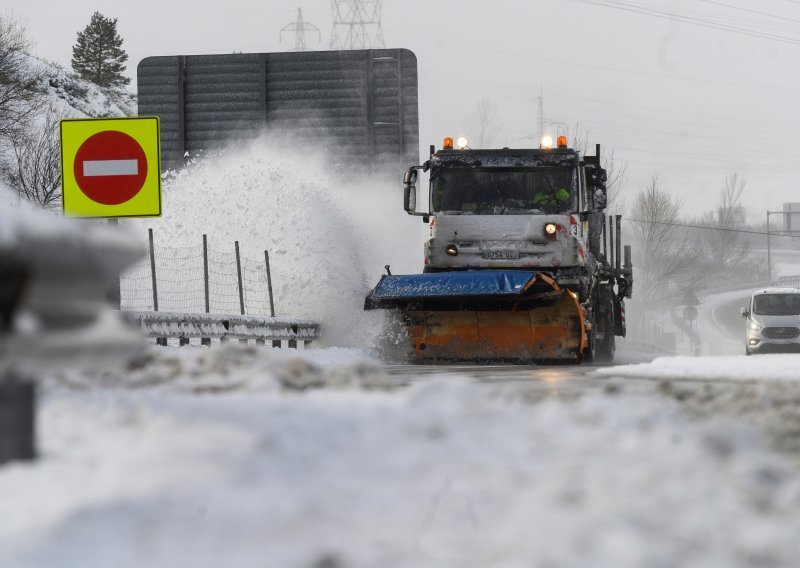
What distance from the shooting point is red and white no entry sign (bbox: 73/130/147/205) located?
10.5m

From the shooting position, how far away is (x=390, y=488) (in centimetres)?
281

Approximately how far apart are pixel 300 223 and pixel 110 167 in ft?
36.7

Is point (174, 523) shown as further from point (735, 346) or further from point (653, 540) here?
point (735, 346)

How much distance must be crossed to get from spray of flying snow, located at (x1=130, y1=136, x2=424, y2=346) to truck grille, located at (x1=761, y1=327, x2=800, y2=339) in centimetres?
953

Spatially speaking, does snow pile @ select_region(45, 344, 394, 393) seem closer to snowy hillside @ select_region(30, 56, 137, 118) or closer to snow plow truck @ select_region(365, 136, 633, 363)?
snow plow truck @ select_region(365, 136, 633, 363)

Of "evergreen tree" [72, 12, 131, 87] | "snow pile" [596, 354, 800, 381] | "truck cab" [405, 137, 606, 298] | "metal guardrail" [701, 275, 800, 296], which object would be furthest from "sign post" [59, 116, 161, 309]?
"metal guardrail" [701, 275, 800, 296]

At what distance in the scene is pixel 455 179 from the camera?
16.6m

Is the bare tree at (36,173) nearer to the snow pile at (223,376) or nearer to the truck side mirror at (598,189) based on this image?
the truck side mirror at (598,189)

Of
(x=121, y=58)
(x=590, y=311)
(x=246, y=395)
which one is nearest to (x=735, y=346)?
(x=121, y=58)

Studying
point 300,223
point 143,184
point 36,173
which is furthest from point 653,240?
point 143,184

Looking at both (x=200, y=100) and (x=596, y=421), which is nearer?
(x=596, y=421)

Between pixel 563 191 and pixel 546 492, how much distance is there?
1369cm

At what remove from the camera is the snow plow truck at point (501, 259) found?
15.4m

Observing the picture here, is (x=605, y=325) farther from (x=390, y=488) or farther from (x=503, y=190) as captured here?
(x=390, y=488)
